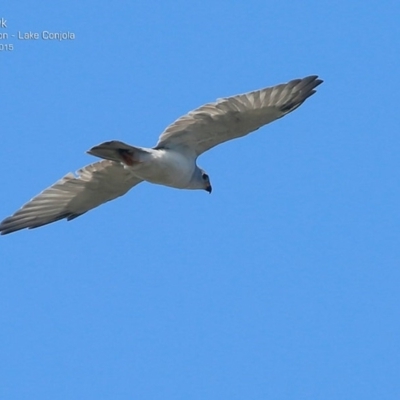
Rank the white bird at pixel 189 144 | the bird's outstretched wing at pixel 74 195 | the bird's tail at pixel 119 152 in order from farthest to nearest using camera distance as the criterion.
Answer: the bird's outstretched wing at pixel 74 195
the white bird at pixel 189 144
the bird's tail at pixel 119 152

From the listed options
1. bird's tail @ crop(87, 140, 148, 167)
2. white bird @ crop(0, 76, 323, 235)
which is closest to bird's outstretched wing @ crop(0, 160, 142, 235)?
white bird @ crop(0, 76, 323, 235)

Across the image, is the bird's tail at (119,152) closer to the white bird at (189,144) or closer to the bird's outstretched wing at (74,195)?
the white bird at (189,144)

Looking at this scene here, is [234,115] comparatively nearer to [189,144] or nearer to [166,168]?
[189,144]

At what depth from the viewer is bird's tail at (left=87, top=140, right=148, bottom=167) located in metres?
14.2

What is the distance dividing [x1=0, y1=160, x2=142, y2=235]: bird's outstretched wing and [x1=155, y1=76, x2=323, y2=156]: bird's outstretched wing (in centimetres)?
100

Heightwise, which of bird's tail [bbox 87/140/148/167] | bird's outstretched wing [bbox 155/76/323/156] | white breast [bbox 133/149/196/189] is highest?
bird's outstretched wing [bbox 155/76/323/156]

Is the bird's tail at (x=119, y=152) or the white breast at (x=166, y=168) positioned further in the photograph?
the white breast at (x=166, y=168)

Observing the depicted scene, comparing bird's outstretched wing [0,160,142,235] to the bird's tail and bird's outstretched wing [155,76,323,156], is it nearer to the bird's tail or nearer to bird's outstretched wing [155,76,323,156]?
bird's outstretched wing [155,76,323,156]

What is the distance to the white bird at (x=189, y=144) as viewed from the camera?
1480 cm

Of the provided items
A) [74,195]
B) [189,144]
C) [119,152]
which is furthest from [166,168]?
[74,195]

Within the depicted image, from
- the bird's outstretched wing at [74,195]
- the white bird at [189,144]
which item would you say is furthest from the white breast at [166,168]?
the bird's outstretched wing at [74,195]

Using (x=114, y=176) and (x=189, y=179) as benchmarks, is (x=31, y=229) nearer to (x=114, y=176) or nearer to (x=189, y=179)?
(x=114, y=176)

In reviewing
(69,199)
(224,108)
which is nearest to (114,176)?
(69,199)

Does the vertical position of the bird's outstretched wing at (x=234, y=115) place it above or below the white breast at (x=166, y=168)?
above
